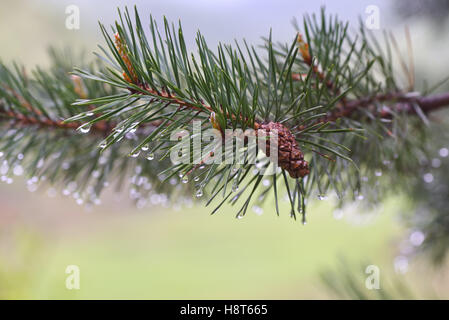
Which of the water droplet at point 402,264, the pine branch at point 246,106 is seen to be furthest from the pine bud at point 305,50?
the water droplet at point 402,264

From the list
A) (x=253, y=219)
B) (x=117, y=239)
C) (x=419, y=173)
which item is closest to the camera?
(x=419, y=173)

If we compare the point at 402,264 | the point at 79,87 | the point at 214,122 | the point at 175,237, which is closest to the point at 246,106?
the point at 214,122

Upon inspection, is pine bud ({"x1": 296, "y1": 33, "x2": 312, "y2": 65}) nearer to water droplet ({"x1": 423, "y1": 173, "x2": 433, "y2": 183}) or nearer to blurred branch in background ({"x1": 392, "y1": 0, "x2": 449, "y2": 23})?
water droplet ({"x1": 423, "y1": 173, "x2": 433, "y2": 183})

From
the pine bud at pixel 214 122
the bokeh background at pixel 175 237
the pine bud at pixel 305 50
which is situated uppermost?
the pine bud at pixel 305 50

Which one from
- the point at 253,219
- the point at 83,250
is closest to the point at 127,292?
the point at 83,250

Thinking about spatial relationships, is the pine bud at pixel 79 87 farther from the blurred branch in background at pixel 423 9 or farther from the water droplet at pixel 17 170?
the blurred branch in background at pixel 423 9

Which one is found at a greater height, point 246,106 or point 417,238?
point 246,106

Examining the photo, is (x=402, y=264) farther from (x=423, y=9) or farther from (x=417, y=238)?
(x=423, y=9)

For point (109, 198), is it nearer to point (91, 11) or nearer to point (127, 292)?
point (127, 292)
